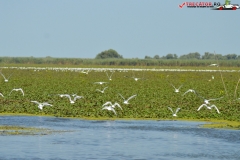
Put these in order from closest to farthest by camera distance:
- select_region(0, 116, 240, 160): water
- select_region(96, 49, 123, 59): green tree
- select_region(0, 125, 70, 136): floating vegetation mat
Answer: select_region(0, 116, 240, 160): water < select_region(0, 125, 70, 136): floating vegetation mat < select_region(96, 49, 123, 59): green tree

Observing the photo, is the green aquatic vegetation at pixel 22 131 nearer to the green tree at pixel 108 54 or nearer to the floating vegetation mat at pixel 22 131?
the floating vegetation mat at pixel 22 131

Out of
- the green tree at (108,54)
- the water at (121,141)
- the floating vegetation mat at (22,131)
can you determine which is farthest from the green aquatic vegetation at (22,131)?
the green tree at (108,54)

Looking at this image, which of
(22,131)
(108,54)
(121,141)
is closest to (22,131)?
(22,131)

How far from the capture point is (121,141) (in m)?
22.3

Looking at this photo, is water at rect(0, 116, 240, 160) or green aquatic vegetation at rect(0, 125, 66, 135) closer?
water at rect(0, 116, 240, 160)

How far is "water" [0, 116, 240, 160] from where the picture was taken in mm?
19750

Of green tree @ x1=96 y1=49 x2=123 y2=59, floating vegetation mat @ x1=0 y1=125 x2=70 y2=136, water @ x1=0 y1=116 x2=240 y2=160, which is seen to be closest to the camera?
water @ x1=0 y1=116 x2=240 y2=160

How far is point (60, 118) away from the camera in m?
28.1

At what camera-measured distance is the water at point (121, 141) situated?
19.8 metres

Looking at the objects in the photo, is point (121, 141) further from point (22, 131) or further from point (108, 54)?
point (108, 54)

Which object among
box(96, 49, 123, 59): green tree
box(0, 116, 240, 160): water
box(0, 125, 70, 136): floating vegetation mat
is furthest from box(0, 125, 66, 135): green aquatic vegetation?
box(96, 49, 123, 59): green tree

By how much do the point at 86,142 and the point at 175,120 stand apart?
7.02 m

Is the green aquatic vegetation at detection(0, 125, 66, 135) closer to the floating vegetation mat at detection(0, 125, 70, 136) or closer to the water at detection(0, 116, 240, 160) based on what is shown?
the floating vegetation mat at detection(0, 125, 70, 136)

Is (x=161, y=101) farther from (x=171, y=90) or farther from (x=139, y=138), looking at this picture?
(x=139, y=138)
